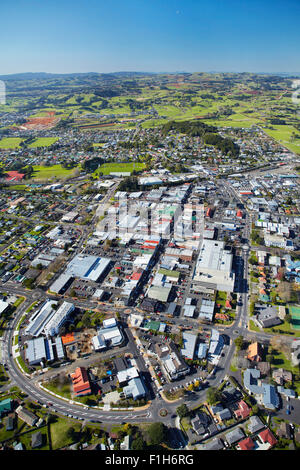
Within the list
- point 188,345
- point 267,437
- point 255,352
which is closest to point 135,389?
point 188,345

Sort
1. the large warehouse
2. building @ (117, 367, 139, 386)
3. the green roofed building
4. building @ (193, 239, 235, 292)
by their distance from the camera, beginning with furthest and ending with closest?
the large warehouse
building @ (193, 239, 235, 292)
building @ (117, 367, 139, 386)
the green roofed building

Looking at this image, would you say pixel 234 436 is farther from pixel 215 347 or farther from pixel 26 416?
pixel 26 416

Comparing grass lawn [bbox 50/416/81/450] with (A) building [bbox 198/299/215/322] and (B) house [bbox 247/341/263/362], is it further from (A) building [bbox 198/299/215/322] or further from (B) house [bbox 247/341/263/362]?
(B) house [bbox 247/341/263/362]

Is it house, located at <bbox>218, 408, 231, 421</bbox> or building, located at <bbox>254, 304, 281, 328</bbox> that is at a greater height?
building, located at <bbox>254, 304, 281, 328</bbox>

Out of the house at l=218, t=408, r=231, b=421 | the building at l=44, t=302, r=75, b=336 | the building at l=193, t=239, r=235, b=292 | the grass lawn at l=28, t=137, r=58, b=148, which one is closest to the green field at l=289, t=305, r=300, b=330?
the building at l=193, t=239, r=235, b=292

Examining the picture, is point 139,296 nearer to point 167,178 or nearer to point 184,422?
point 184,422
